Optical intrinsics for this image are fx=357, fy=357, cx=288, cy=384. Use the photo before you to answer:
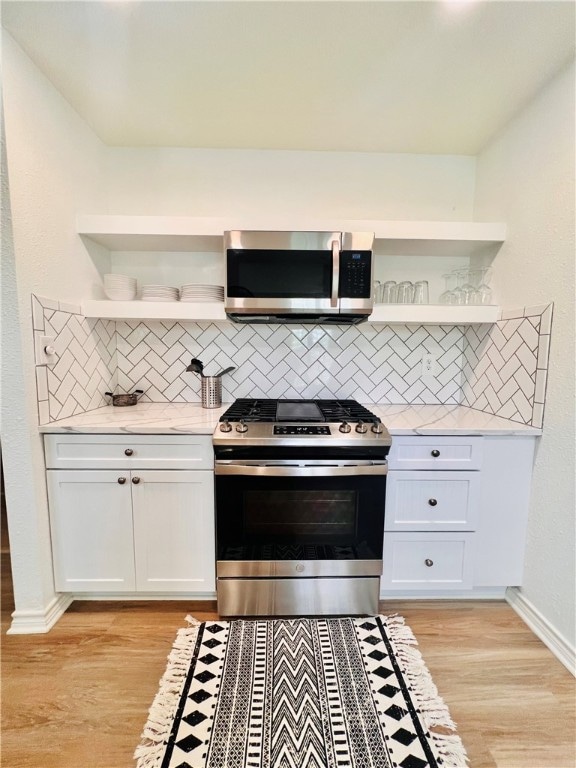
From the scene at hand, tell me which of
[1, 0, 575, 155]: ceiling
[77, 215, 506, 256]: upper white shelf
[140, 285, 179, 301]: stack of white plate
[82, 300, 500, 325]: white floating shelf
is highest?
[1, 0, 575, 155]: ceiling

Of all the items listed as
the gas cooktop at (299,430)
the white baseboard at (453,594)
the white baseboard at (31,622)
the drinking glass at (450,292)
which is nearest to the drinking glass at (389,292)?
the drinking glass at (450,292)

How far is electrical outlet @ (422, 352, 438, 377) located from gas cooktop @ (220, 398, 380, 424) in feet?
1.76

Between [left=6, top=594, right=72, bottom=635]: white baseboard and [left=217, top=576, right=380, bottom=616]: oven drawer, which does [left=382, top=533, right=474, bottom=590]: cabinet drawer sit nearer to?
[left=217, top=576, right=380, bottom=616]: oven drawer

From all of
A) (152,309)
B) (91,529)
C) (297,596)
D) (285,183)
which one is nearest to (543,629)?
(297,596)

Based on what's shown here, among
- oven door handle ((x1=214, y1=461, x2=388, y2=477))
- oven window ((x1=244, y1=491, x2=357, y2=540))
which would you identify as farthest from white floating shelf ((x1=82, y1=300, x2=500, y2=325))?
oven window ((x1=244, y1=491, x2=357, y2=540))

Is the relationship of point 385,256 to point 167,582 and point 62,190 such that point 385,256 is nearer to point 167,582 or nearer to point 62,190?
point 62,190

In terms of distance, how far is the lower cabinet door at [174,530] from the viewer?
1.74 meters

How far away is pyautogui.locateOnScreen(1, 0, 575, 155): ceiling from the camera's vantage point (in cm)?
132

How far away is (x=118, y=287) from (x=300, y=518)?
5.25 feet

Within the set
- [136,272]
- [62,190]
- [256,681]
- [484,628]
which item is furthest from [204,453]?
[484,628]

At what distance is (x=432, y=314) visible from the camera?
1.99 meters

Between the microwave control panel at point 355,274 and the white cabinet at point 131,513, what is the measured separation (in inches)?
40.9

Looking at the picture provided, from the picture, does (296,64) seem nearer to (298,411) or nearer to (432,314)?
(432,314)

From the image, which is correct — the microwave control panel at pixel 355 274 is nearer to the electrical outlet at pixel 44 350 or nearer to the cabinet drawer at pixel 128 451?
the cabinet drawer at pixel 128 451
